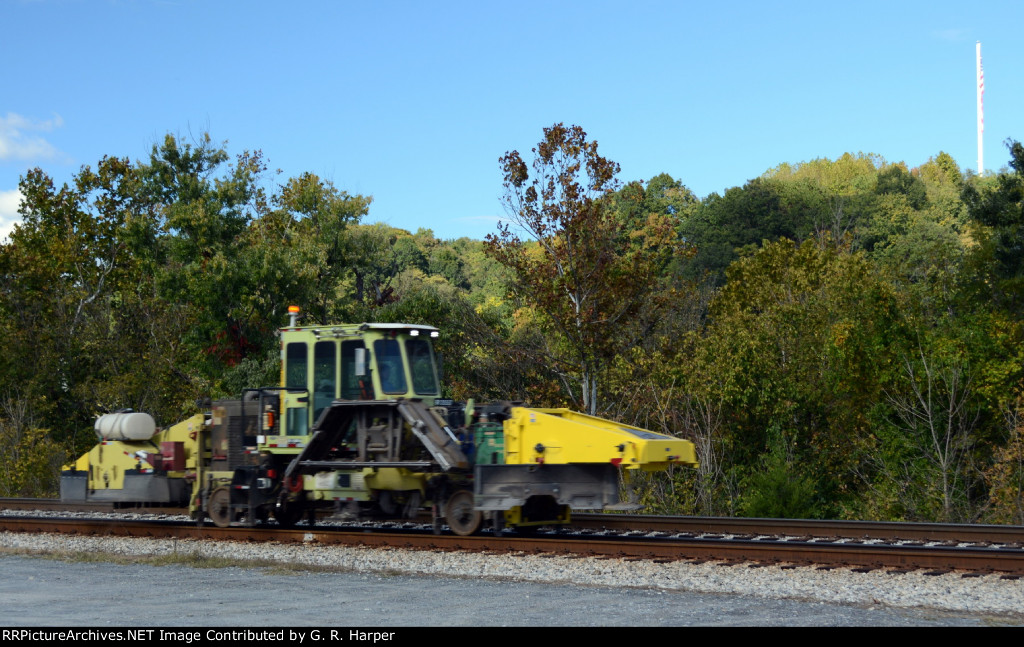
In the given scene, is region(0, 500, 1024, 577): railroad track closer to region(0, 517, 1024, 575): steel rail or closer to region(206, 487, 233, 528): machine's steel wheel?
region(0, 517, 1024, 575): steel rail

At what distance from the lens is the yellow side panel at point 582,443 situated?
1356 centimetres

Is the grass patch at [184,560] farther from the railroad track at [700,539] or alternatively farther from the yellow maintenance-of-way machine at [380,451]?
the yellow maintenance-of-way machine at [380,451]

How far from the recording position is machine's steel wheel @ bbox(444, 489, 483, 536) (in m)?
15.0

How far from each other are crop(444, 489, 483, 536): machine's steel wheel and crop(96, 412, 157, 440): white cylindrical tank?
6087 millimetres

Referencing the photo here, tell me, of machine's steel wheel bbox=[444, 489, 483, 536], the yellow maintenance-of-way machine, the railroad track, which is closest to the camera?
the railroad track

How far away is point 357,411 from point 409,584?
4.25 metres

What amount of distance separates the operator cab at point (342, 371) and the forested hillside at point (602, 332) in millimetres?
7515

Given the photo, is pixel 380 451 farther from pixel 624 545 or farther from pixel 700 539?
pixel 700 539

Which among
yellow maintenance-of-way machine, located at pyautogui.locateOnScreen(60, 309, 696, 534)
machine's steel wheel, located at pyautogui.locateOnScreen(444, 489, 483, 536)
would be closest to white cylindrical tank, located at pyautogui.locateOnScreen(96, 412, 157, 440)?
yellow maintenance-of-way machine, located at pyautogui.locateOnScreen(60, 309, 696, 534)

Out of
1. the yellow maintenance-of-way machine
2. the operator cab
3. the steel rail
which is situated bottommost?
the steel rail

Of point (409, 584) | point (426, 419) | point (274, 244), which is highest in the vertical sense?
point (274, 244)

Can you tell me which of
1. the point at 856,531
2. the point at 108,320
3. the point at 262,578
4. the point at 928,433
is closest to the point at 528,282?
the point at 928,433

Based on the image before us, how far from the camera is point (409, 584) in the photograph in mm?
11805
